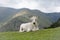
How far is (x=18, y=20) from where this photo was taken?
151 m

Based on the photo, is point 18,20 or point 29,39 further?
point 18,20

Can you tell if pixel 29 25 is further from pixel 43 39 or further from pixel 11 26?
pixel 11 26

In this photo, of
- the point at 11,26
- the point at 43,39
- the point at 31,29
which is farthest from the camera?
the point at 11,26

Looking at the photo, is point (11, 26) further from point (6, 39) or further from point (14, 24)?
point (6, 39)

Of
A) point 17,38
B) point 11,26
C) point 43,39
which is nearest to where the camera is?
point 43,39

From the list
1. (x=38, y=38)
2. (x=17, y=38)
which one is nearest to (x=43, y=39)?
(x=38, y=38)

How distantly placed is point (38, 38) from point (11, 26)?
436 ft

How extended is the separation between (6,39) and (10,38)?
0.33m

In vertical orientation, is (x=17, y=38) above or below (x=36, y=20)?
below

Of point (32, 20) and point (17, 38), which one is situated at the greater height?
point (32, 20)

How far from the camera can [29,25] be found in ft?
46.0

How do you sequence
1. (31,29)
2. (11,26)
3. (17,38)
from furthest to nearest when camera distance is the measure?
(11,26), (31,29), (17,38)

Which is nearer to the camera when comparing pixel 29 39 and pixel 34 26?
pixel 29 39

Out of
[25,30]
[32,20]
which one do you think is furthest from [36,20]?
[25,30]
